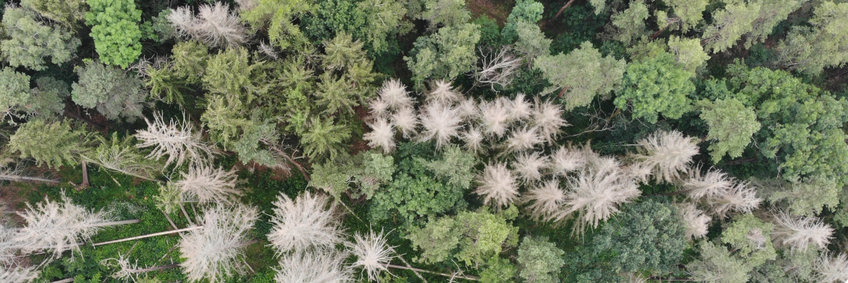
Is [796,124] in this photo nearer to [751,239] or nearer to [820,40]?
[820,40]

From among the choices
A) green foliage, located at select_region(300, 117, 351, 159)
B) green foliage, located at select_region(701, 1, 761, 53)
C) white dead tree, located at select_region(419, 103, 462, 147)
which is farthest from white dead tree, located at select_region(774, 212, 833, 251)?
green foliage, located at select_region(300, 117, 351, 159)

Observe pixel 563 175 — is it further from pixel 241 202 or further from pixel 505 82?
pixel 241 202

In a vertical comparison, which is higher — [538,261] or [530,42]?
[530,42]

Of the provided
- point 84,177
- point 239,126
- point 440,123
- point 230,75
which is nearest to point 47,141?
point 84,177

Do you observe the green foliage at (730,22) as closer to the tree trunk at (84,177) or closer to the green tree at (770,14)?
the green tree at (770,14)

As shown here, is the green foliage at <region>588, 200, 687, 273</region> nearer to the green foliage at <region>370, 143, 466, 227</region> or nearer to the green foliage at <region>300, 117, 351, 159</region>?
the green foliage at <region>370, 143, 466, 227</region>

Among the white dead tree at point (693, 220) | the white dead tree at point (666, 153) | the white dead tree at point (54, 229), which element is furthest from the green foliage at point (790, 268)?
the white dead tree at point (54, 229)
